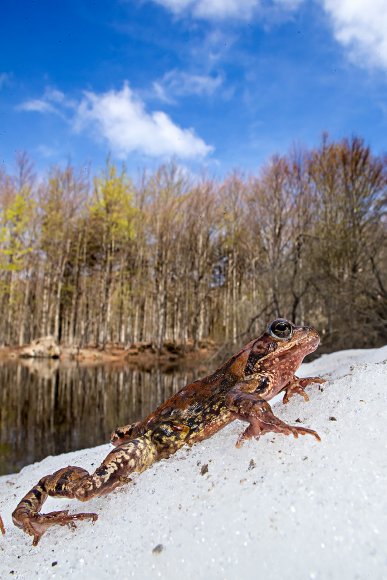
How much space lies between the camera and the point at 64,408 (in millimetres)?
12242

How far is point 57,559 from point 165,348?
3296cm

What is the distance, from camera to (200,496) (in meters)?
1.78

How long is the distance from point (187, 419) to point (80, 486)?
567mm

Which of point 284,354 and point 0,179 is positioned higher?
point 0,179

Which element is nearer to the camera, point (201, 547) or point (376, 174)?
point (201, 547)

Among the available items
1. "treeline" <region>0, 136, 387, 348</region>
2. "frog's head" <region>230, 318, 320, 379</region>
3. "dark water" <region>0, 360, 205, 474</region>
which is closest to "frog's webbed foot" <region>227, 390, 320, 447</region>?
"frog's head" <region>230, 318, 320, 379</region>

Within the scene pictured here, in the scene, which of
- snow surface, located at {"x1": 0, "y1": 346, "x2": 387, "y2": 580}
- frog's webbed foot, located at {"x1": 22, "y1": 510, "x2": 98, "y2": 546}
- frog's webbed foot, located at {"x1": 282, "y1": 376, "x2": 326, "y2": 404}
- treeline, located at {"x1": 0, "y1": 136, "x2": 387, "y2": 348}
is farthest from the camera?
Answer: treeline, located at {"x1": 0, "y1": 136, "x2": 387, "y2": 348}

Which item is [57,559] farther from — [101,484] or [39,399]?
[39,399]

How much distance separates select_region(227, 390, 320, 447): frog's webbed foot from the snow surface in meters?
0.09

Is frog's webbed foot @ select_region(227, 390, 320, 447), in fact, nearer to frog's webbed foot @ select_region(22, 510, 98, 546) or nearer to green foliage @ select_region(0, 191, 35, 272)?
frog's webbed foot @ select_region(22, 510, 98, 546)

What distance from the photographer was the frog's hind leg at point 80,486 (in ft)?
6.54

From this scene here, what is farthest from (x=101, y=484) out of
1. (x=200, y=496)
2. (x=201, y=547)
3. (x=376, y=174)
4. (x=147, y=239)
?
(x=147, y=239)

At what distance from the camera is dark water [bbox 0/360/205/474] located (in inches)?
331

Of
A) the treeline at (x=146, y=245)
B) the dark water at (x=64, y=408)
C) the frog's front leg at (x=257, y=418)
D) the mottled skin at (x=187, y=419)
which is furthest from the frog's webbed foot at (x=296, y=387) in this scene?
the treeline at (x=146, y=245)
